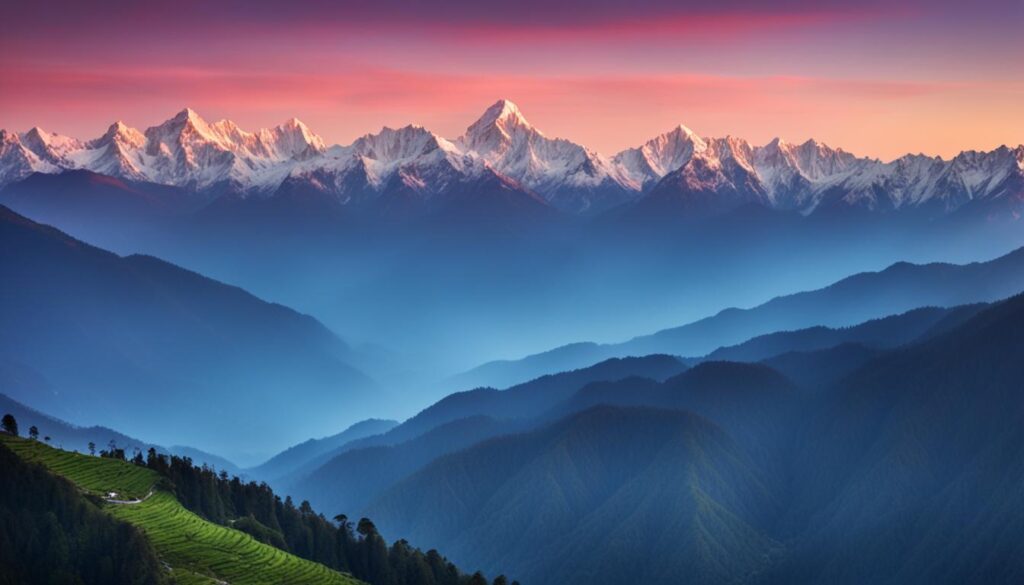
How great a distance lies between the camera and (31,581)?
19925 centimetres

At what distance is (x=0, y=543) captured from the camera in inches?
7859

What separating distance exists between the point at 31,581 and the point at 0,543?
706 centimetres
